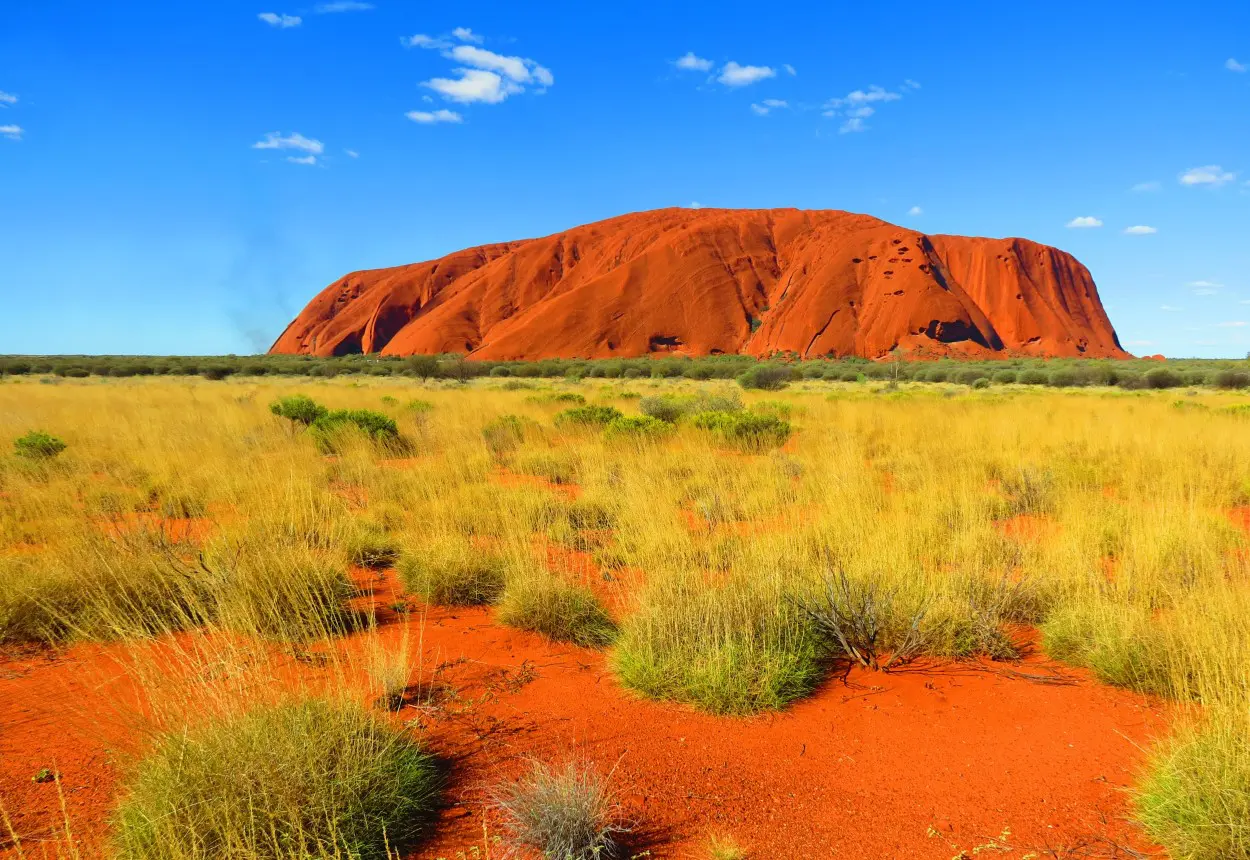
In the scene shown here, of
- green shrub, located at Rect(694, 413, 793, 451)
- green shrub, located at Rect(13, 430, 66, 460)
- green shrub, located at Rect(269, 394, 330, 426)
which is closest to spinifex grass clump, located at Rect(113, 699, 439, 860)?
green shrub, located at Rect(694, 413, 793, 451)

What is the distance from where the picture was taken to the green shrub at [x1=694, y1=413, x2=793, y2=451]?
1038 cm

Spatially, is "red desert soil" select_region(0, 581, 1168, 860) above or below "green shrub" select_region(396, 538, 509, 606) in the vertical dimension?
below

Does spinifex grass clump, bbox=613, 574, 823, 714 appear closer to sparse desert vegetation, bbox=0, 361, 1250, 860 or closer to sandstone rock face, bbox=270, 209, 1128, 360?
Answer: sparse desert vegetation, bbox=0, 361, 1250, 860

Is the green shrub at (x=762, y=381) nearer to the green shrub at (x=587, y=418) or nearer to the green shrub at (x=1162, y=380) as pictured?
the green shrub at (x=587, y=418)

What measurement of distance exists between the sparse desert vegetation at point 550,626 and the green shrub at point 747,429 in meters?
1.73

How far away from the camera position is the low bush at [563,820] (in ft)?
7.16

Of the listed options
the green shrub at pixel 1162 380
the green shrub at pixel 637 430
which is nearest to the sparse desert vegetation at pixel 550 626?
the green shrub at pixel 637 430

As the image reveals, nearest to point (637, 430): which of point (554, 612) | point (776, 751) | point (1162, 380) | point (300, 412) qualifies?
point (554, 612)

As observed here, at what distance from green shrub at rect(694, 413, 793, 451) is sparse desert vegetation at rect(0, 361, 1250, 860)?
68.1 inches

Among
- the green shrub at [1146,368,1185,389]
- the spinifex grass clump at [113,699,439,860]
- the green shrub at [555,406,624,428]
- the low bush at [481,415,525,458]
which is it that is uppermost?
the green shrub at [1146,368,1185,389]

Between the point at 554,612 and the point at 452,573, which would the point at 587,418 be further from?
the point at 554,612

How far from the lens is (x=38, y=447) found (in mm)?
8547

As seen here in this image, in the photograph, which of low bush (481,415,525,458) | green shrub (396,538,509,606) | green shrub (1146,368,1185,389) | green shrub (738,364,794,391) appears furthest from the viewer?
green shrub (1146,368,1185,389)

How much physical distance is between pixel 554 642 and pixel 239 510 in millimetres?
3660
